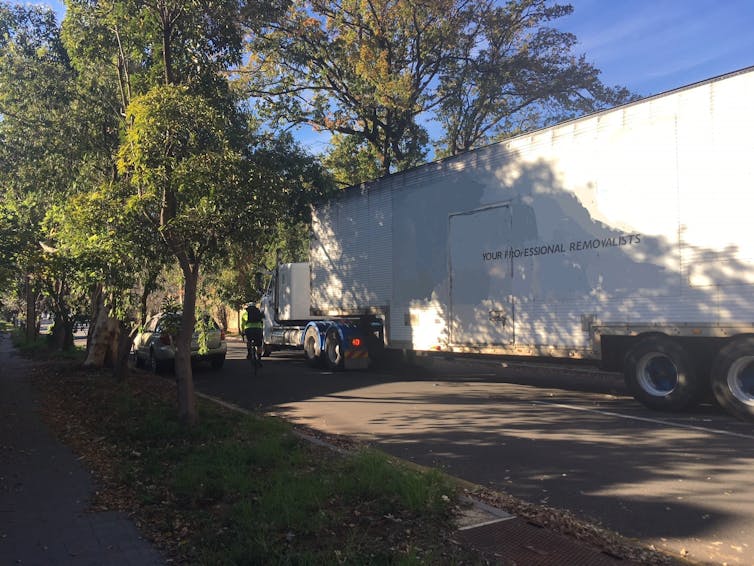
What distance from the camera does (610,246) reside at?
9.09 m

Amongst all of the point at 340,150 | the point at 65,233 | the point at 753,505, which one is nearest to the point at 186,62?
the point at 65,233

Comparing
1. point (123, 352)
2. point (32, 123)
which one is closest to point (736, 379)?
point (123, 352)

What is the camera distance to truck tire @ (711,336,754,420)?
7.82 meters

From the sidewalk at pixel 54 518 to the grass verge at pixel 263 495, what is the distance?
0.18 meters

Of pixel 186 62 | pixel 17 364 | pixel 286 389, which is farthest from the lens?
pixel 17 364

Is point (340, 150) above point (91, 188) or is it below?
above

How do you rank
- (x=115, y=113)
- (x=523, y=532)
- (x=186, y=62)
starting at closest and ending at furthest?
(x=523, y=532) → (x=186, y=62) → (x=115, y=113)

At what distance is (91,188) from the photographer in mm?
10719

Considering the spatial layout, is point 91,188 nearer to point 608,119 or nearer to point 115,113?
point 115,113

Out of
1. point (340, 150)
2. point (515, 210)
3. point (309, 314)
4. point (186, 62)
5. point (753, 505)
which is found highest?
point (340, 150)

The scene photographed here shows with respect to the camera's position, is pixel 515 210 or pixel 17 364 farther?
pixel 17 364

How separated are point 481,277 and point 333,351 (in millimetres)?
5645

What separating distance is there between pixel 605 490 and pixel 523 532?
1.46 meters

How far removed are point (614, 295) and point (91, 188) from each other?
9062 mm
